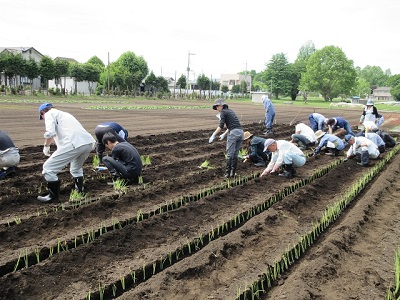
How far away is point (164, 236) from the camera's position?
4.41 metres

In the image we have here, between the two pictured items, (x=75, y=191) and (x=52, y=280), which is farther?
(x=75, y=191)

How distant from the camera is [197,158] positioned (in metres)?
9.01

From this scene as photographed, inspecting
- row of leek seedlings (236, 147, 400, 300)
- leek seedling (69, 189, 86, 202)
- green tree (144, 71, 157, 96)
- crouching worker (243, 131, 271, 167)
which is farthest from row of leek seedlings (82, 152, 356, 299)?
green tree (144, 71, 157, 96)

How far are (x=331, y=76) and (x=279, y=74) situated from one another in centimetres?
995

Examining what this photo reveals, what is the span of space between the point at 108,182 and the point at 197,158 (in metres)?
2.90

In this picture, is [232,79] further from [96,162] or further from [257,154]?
[96,162]

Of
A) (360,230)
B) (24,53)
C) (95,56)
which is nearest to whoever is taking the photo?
(360,230)

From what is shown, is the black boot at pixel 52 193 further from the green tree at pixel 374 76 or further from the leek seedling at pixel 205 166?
the green tree at pixel 374 76

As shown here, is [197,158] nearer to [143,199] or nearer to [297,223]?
[143,199]

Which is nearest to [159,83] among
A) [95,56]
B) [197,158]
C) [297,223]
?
[95,56]

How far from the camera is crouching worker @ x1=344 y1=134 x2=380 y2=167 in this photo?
354 inches

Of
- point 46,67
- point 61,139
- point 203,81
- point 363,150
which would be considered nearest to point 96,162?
point 61,139

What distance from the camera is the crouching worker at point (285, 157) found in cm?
709

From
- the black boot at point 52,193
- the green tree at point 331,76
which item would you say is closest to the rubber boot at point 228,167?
the black boot at point 52,193
